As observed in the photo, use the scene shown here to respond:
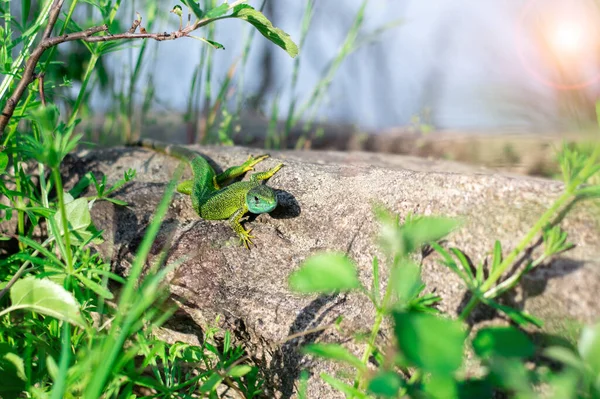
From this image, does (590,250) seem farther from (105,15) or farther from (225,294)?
(105,15)

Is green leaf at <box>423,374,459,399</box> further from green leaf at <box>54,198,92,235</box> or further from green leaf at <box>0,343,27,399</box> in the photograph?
green leaf at <box>54,198,92,235</box>

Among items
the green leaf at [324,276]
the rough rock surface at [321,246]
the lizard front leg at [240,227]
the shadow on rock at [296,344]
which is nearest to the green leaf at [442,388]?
the green leaf at [324,276]

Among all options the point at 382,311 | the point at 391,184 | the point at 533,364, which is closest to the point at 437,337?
the point at 382,311

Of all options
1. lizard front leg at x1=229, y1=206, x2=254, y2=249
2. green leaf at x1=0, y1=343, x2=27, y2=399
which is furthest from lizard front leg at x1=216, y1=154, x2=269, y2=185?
green leaf at x1=0, y1=343, x2=27, y2=399

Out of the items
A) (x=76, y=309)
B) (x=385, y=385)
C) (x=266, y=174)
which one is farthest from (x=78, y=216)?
(x=385, y=385)

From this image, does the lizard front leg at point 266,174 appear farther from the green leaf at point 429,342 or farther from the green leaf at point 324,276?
the green leaf at point 429,342

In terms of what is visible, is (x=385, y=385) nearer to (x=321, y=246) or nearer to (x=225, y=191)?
(x=321, y=246)
